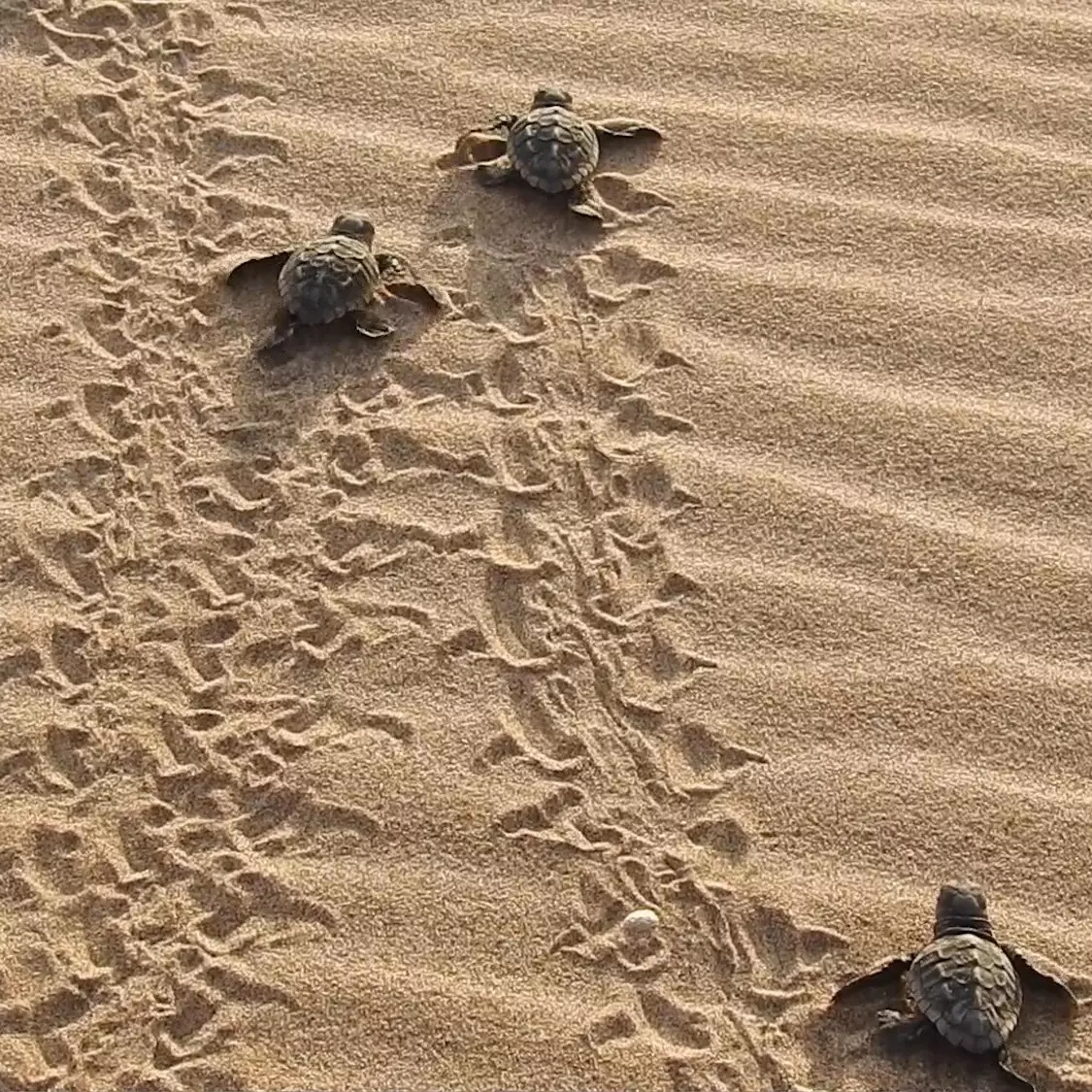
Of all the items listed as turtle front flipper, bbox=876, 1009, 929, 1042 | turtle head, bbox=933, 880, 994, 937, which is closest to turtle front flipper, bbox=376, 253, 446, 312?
turtle head, bbox=933, 880, 994, 937

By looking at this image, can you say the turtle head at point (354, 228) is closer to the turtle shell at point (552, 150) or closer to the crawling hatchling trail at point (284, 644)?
the crawling hatchling trail at point (284, 644)

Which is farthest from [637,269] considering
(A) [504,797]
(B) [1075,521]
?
(A) [504,797]

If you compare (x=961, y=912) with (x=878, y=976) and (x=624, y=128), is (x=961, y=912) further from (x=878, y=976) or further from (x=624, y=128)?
(x=624, y=128)

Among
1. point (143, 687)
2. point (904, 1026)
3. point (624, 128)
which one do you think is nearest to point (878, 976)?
point (904, 1026)

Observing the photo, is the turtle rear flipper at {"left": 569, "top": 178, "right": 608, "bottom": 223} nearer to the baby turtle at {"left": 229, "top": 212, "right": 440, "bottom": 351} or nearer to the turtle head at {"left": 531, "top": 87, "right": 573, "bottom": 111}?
the turtle head at {"left": 531, "top": 87, "right": 573, "bottom": 111}

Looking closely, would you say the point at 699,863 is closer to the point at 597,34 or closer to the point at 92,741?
the point at 92,741

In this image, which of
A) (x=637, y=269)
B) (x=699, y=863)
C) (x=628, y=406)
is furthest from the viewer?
(x=637, y=269)
